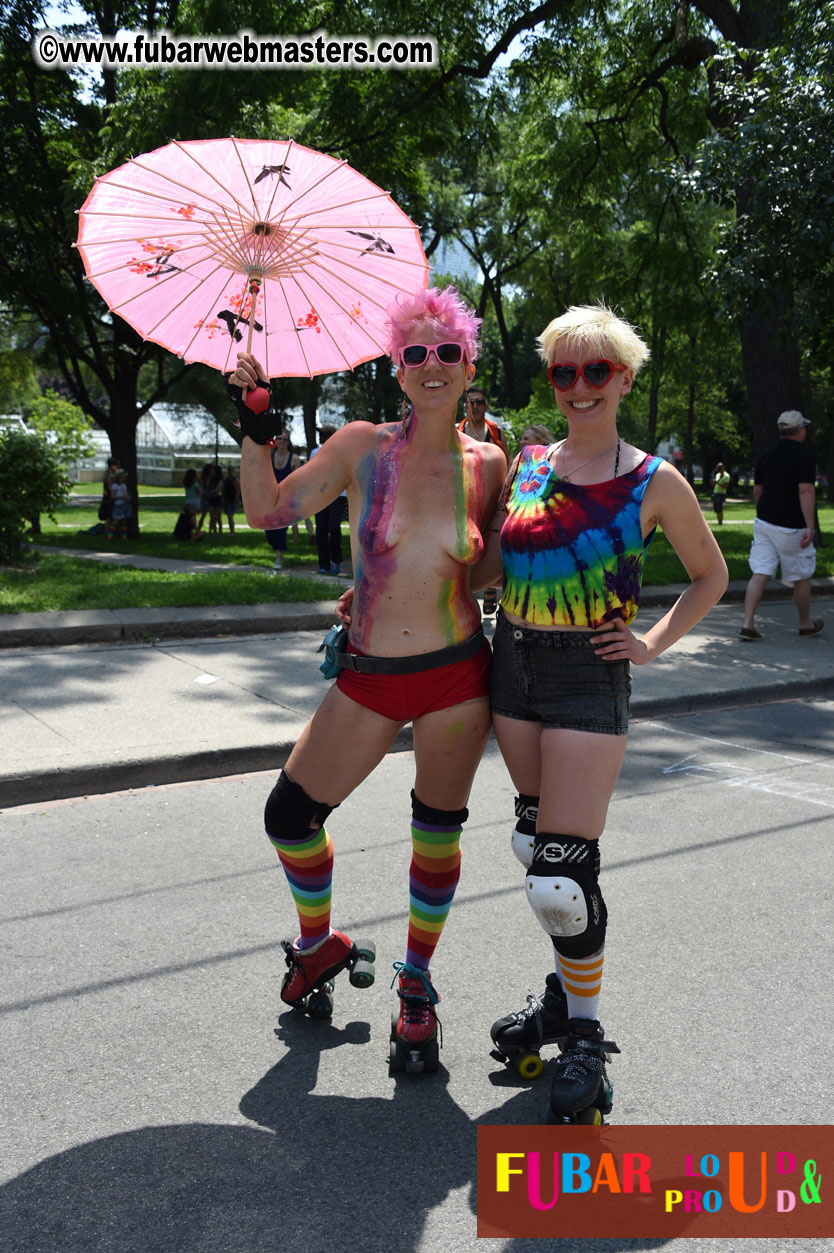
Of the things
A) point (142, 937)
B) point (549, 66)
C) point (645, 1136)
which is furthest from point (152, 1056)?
point (549, 66)

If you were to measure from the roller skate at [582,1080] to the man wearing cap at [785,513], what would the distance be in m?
7.88

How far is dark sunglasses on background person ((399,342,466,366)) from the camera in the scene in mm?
2910

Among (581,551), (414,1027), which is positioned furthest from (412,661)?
(414,1027)

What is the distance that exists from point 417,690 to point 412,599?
25 cm

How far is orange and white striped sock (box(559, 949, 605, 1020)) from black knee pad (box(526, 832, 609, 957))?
5 cm

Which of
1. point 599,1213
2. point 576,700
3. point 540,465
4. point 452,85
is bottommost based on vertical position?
point 599,1213

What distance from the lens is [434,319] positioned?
116 inches

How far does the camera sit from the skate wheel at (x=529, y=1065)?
3.04 metres

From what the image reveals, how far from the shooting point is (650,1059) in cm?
312

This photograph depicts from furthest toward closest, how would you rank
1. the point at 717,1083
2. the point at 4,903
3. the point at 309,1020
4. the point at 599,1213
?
1. the point at 4,903
2. the point at 309,1020
3. the point at 717,1083
4. the point at 599,1213

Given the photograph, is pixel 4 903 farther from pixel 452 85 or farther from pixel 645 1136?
pixel 452 85

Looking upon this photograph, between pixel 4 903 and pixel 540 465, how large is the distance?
8.79 ft

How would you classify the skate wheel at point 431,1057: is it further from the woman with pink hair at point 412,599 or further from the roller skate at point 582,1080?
the roller skate at point 582,1080

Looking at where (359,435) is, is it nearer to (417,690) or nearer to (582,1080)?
(417,690)
